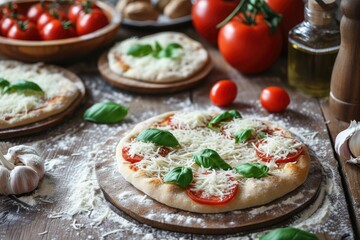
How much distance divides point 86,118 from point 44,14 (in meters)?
0.77

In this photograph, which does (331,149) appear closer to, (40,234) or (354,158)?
(354,158)

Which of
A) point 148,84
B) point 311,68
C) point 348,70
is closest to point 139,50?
point 148,84

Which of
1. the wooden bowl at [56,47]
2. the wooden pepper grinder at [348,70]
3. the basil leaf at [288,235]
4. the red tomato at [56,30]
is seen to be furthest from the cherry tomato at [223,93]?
the basil leaf at [288,235]

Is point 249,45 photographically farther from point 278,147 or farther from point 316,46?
point 278,147

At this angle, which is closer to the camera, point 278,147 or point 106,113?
point 278,147

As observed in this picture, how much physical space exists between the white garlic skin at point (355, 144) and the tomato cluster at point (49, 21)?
4.39 ft

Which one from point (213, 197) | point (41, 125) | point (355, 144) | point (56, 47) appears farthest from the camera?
point (56, 47)

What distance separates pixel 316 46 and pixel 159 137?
78cm

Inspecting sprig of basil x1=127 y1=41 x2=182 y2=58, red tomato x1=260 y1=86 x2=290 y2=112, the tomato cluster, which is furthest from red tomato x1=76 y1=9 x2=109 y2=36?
red tomato x1=260 y1=86 x2=290 y2=112

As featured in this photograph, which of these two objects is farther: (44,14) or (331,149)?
(44,14)

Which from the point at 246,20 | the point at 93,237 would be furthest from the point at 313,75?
the point at 93,237

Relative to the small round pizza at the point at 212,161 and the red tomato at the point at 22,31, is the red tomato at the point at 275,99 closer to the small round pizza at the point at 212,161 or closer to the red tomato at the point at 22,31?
the small round pizza at the point at 212,161

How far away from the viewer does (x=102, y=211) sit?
1.71 m

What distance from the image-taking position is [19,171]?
5.76 ft
